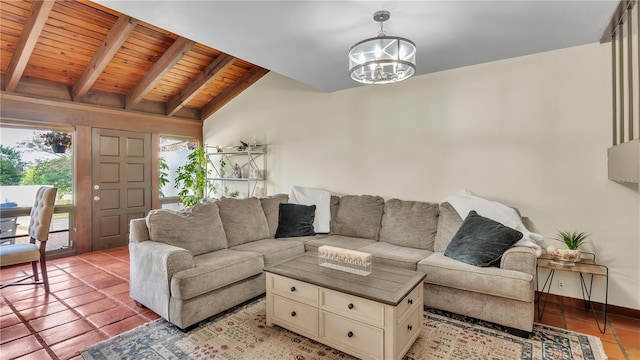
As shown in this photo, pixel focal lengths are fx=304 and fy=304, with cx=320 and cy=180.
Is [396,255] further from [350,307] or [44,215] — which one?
[44,215]

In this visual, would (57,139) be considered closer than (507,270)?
No

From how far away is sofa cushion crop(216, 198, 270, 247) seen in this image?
333 centimetres

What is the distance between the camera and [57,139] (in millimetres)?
4457

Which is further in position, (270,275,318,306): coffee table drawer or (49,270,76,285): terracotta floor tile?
(49,270,76,285): terracotta floor tile

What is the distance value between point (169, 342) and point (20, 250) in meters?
1.97

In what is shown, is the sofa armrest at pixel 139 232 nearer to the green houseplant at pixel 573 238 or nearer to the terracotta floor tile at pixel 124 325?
the terracotta floor tile at pixel 124 325

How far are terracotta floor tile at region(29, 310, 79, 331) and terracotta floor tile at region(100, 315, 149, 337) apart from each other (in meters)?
0.41

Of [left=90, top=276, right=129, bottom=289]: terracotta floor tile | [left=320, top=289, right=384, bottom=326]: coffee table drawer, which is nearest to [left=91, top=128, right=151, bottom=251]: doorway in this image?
[left=90, top=276, right=129, bottom=289]: terracotta floor tile

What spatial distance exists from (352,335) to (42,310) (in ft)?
9.24

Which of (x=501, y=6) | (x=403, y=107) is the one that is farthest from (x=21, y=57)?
(x=501, y=6)

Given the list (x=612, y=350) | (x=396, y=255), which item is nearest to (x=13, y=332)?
(x=396, y=255)

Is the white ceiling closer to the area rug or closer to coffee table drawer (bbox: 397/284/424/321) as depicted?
coffee table drawer (bbox: 397/284/424/321)

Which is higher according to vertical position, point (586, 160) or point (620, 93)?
point (620, 93)

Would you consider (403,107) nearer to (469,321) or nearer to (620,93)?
(620,93)
